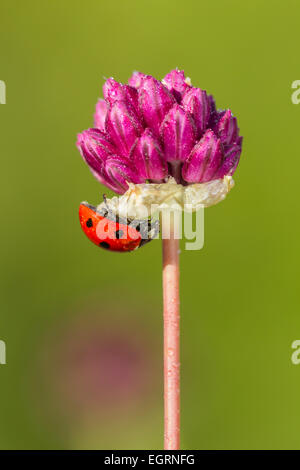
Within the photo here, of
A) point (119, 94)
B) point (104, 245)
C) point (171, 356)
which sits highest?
point (119, 94)

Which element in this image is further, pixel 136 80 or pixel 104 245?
pixel 104 245

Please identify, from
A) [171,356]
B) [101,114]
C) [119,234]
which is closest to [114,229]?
[119,234]

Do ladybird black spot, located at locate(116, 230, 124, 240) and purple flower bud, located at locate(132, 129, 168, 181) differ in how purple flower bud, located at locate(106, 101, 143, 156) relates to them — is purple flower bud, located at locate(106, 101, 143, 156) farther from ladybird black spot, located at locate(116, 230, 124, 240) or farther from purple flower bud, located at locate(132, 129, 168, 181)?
ladybird black spot, located at locate(116, 230, 124, 240)

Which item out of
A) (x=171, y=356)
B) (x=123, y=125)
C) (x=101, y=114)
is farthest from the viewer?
(x=101, y=114)

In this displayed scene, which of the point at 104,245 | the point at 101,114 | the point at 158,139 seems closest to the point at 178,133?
the point at 158,139

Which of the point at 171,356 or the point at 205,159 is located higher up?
the point at 205,159

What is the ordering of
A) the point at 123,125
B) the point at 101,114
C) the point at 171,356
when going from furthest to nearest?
1. the point at 101,114
2. the point at 123,125
3. the point at 171,356

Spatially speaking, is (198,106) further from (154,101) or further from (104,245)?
(104,245)
